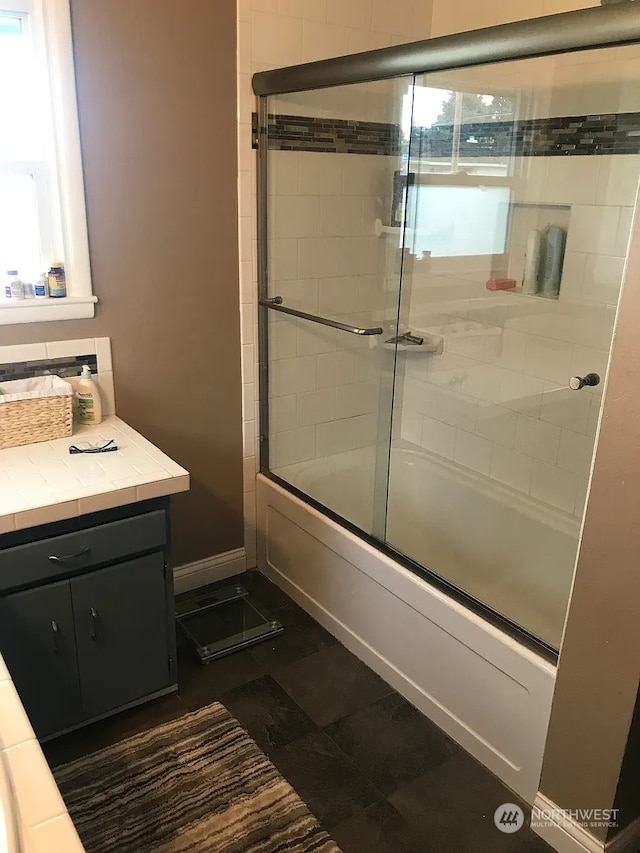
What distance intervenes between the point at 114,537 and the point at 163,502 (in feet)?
0.53

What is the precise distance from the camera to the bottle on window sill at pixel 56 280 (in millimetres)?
2189

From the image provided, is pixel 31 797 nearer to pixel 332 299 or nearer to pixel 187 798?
pixel 187 798

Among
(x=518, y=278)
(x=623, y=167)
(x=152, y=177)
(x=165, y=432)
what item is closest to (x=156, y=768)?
Result: (x=165, y=432)

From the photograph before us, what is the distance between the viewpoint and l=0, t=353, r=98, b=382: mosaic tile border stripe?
217 cm

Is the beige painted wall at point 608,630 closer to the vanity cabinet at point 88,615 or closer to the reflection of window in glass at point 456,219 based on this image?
the vanity cabinet at point 88,615

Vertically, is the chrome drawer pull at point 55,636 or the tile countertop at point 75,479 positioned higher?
the tile countertop at point 75,479

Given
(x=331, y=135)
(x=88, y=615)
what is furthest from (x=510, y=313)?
(x=88, y=615)

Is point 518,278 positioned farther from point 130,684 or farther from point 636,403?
point 130,684

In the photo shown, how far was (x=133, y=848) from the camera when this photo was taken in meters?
1.71

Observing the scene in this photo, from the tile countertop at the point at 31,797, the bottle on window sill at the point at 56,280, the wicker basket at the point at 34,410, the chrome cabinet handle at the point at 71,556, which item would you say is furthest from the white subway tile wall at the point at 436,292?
the tile countertop at the point at 31,797

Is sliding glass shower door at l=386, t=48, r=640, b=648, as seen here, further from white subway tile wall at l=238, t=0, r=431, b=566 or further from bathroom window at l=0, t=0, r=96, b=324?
bathroom window at l=0, t=0, r=96, b=324

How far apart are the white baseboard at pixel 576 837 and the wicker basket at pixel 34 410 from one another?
1676 millimetres

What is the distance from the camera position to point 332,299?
2.72m

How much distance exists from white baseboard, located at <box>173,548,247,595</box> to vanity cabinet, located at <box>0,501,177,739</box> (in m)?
0.59
